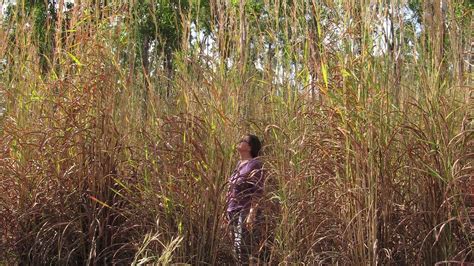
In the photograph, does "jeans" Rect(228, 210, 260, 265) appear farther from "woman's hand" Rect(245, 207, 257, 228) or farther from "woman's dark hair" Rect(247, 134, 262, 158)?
"woman's dark hair" Rect(247, 134, 262, 158)

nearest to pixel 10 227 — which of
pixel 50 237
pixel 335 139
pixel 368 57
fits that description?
pixel 50 237

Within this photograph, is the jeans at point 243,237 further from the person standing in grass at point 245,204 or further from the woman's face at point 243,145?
the woman's face at point 243,145

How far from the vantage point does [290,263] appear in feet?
11.2

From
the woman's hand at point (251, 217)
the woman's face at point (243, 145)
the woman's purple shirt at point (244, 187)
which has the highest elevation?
the woman's face at point (243, 145)

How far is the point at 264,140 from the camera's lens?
3.89 meters

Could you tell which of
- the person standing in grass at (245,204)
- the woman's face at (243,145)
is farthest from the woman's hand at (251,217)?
the woman's face at (243,145)

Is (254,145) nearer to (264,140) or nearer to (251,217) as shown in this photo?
(264,140)

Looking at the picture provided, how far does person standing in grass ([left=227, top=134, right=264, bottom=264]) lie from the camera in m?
3.71

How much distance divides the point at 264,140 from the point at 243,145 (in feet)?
0.48

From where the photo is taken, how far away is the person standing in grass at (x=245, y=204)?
3.71 metres

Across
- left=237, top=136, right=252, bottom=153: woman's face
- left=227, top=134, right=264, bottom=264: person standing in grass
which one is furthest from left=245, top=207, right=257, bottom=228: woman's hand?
left=237, top=136, right=252, bottom=153: woman's face

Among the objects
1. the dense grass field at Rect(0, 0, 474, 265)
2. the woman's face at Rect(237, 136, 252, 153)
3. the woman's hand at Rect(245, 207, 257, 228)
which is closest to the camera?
the dense grass field at Rect(0, 0, 474, 265)

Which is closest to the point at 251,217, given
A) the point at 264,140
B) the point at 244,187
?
the point at 244,187

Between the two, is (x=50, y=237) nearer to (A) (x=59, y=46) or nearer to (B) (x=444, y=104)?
(A) (x=59, y=46)
